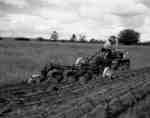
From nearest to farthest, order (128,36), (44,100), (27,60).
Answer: (44,100) < (27,60) < (128,36)

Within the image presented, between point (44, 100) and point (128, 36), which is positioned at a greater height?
point (128, 36)

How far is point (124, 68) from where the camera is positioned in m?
10.6

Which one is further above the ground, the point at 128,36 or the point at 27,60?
the point at 128,36

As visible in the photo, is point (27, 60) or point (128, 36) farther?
point (128, 36)

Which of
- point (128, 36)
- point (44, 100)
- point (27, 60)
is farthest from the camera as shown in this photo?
point (128, 36)

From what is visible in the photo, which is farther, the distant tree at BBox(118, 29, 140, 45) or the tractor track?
the distant tree at BBox(118, 29, 140, 45)

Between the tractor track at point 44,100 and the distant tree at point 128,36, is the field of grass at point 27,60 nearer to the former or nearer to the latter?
the tractor track at point 44,100

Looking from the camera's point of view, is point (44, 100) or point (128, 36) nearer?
point (44, 100)

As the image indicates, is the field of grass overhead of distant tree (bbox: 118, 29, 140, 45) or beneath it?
beneath

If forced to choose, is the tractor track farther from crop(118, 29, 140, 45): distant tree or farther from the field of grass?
crop(118, 29, 140, 45): distant tree

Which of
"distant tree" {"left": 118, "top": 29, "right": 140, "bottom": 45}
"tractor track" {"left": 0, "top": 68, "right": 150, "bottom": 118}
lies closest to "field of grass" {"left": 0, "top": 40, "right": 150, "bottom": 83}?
"tractor track" {"left": 0, "top": 68, "right": 150, "bottom": 118}

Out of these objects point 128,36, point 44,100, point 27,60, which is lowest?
point 44,100

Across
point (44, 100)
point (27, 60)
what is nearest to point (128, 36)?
→ point (27, 60)

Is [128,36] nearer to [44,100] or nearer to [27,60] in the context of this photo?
[27,60]
